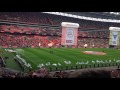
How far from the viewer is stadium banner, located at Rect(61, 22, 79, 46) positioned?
16634mm

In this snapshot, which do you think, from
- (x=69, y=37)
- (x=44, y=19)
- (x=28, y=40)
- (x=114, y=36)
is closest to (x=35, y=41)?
(x=28, y=40)

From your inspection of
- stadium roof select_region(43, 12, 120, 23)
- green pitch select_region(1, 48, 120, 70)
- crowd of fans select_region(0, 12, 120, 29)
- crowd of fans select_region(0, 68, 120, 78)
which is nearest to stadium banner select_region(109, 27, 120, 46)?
crowd of fans select_region(0, 12, 120, 29)

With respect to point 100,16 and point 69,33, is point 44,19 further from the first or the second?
point 100,16

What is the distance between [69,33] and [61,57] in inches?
69.8

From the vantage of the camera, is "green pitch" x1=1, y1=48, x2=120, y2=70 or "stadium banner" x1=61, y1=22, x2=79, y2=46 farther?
"stadium banner" x1=61, y1=22, x2=79, y2=46

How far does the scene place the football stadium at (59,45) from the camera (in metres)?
15.5

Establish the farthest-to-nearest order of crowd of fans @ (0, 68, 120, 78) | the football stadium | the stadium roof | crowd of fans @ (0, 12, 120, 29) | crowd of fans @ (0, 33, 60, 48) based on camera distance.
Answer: the stadium roof → crowd of fans @ (0, 33, 60, 48) → crowd of fans @ (0, 12, 120, 29) → the football stadium → crowd of fans @ (0, 68, 120, 78)

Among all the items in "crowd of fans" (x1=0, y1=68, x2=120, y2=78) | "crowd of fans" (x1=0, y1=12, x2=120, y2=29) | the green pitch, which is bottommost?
"crowd of fans" (x1=0, y1=68, x2=120, y2=78)

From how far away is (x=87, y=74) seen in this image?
15609 mm

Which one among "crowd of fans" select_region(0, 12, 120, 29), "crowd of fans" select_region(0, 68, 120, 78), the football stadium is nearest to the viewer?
"crowd of fans" select_region(0, 68, 120, 78)

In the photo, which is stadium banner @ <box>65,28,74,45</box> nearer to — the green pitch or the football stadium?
the football stadium

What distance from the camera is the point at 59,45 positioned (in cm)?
1678
